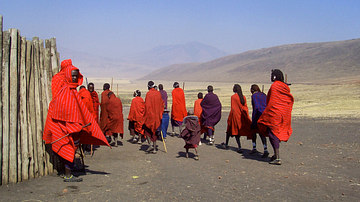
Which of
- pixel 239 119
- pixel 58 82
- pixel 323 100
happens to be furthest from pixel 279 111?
pixel 323 100

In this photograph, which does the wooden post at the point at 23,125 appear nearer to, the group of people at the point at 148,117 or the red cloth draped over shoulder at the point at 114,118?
the group of people at the point at 148,117

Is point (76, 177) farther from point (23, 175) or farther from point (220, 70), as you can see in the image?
point (220, 70)

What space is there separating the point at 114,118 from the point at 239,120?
12.1 ft

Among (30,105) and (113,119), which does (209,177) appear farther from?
(113,119)

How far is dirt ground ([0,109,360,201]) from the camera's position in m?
5.54

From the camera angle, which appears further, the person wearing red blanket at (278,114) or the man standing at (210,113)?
the man standing at (210,113)

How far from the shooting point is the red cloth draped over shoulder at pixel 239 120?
9609 millimetres

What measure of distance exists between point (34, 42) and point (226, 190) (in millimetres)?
4285

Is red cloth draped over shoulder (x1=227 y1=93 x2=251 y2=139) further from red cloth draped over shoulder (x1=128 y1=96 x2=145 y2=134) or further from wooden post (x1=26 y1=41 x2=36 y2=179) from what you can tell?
wooden post (x1=26 y1=41 x2=36 y2=179)

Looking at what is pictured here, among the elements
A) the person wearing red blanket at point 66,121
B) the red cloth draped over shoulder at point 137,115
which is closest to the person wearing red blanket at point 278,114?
the person wearing red blanket at point 66,121

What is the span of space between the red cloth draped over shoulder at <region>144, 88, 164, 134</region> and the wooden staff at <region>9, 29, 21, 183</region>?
4030 mm

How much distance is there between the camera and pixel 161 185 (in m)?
6.20

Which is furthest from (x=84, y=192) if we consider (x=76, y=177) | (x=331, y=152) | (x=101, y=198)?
(x=331, y=152)

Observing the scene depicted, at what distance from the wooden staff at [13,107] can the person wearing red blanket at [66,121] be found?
0.51m
